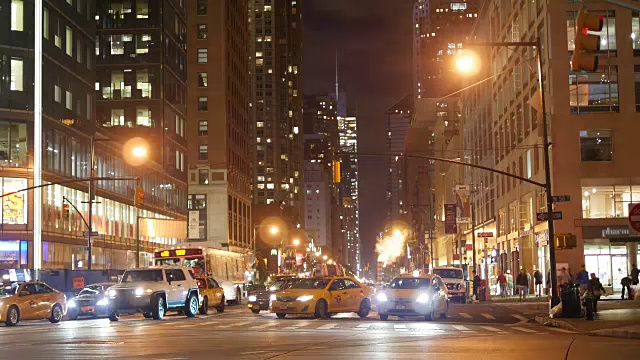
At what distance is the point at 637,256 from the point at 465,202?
21.5 m

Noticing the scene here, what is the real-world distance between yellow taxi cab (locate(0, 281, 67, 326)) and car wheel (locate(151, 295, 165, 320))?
13.7 ft

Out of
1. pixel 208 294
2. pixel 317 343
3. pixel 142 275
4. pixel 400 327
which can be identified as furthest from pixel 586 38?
pixel 208 294

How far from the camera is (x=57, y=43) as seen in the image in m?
60.5

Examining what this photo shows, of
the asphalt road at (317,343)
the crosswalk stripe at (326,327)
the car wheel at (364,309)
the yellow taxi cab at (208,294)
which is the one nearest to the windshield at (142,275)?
the yellow taxi cab at (208,294)

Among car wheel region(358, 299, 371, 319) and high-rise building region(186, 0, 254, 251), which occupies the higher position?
high-rise building region(186, 0, 254, 251)

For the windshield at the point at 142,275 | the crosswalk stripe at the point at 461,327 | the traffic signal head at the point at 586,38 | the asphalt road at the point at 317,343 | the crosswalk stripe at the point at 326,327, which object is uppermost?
the traffic signal head at the point at 586,38

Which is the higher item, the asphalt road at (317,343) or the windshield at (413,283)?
the windshield at (413,283)

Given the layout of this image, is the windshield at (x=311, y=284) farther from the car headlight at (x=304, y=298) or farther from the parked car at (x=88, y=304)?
the parked car at (x=88, y=304)

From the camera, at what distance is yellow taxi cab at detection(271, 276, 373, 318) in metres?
31.4

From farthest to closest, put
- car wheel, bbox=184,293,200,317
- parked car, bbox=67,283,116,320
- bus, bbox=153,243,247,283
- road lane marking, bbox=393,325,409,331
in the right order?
bus, bbox=153,243,247,283
parked car, bbox=67,283,116,320
car wheel, bbox=184,293,200,317
road lane marking, bbox=393,325,409,331

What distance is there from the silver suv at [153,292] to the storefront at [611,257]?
99.3 ft

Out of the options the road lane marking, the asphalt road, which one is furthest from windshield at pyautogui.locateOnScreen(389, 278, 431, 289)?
the road lane marking

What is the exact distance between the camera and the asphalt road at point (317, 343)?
1648cm

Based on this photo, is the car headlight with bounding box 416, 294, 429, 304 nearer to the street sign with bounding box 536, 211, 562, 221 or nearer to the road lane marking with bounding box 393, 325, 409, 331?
the road lane marking with bounding box 393, 325, 409, 331
